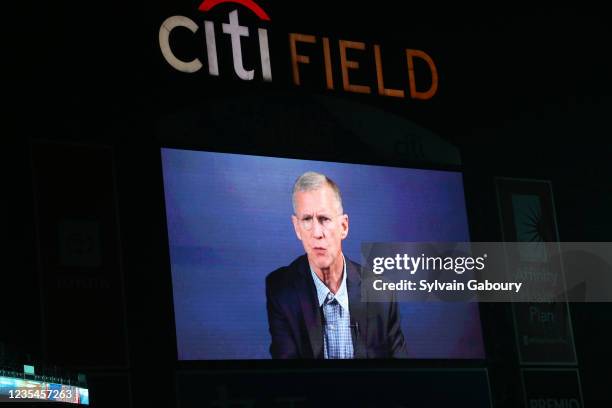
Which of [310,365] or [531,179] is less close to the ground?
[531,179]

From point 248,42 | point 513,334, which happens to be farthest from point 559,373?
point 248,42

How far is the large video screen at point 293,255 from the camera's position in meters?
10.2

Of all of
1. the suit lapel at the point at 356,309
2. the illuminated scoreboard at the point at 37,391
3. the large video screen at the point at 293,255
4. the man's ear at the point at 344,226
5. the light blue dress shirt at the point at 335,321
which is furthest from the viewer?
the man's ear at the point at 344,226

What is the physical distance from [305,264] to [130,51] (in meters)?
2.80

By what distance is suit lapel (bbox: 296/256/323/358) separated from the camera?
10.6 metres

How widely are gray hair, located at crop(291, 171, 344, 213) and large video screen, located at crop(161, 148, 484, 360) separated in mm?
24

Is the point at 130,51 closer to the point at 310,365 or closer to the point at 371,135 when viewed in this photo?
the point at 371,135

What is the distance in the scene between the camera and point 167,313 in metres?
10.0

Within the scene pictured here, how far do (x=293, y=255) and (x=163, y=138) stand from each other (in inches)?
70.5

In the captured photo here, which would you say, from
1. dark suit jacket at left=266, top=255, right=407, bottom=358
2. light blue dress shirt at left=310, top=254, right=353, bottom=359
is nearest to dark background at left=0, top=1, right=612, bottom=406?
dark suit jacket at left=266, top=255, right=407, bottom=358

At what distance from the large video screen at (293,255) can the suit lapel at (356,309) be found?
0.01 metres

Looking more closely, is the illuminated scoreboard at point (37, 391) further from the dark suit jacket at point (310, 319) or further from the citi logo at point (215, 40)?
the citi logo at point (215, 40)

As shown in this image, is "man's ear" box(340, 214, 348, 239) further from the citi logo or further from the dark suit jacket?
the citi logo

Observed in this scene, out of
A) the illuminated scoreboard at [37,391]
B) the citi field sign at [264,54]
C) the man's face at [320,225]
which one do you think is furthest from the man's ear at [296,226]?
the illuminated scoreboard at [37,391]
